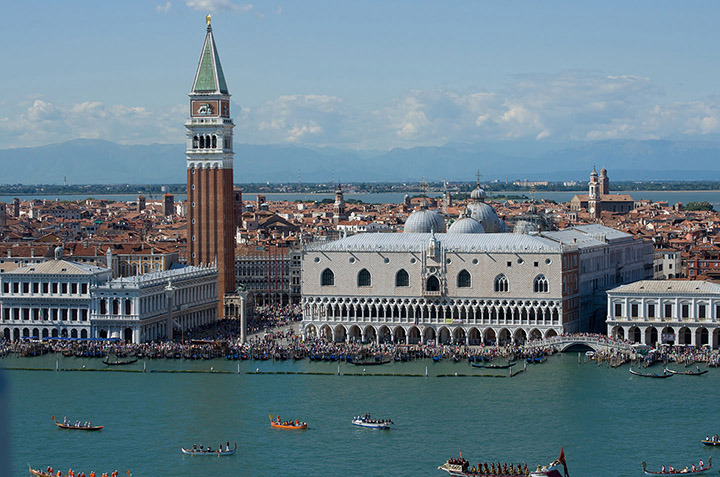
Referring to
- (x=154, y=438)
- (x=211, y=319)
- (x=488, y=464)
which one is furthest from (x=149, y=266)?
(x=488, y=464)

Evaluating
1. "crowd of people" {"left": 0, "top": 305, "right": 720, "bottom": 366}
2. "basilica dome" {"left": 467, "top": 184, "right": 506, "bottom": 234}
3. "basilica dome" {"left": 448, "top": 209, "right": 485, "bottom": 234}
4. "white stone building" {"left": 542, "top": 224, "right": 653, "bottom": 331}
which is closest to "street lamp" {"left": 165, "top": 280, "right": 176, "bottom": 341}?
"crowd of people" {"left": 0, "top": 305, "right": 720, "bottom": 366}

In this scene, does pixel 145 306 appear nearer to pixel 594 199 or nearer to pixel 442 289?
pixel 442 289

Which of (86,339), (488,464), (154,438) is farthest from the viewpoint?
(86,339)

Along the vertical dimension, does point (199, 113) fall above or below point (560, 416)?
above

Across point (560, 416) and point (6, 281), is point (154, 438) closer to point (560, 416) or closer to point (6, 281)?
point (560, 416)

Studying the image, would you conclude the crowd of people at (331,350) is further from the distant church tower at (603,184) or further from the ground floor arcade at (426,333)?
→ the distant church tower at (603,184)

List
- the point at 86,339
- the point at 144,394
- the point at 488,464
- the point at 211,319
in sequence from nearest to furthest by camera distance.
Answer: the point at 488,464 → the point at 144,394 → the point at 86,339 → the point at 211,319

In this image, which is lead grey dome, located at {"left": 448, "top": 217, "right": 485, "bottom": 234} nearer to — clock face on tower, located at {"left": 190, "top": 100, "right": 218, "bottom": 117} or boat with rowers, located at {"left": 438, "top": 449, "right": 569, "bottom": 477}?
clock face on tower, located at {"left": 190, "top": 100, "right": 218, "bottom": 117}
